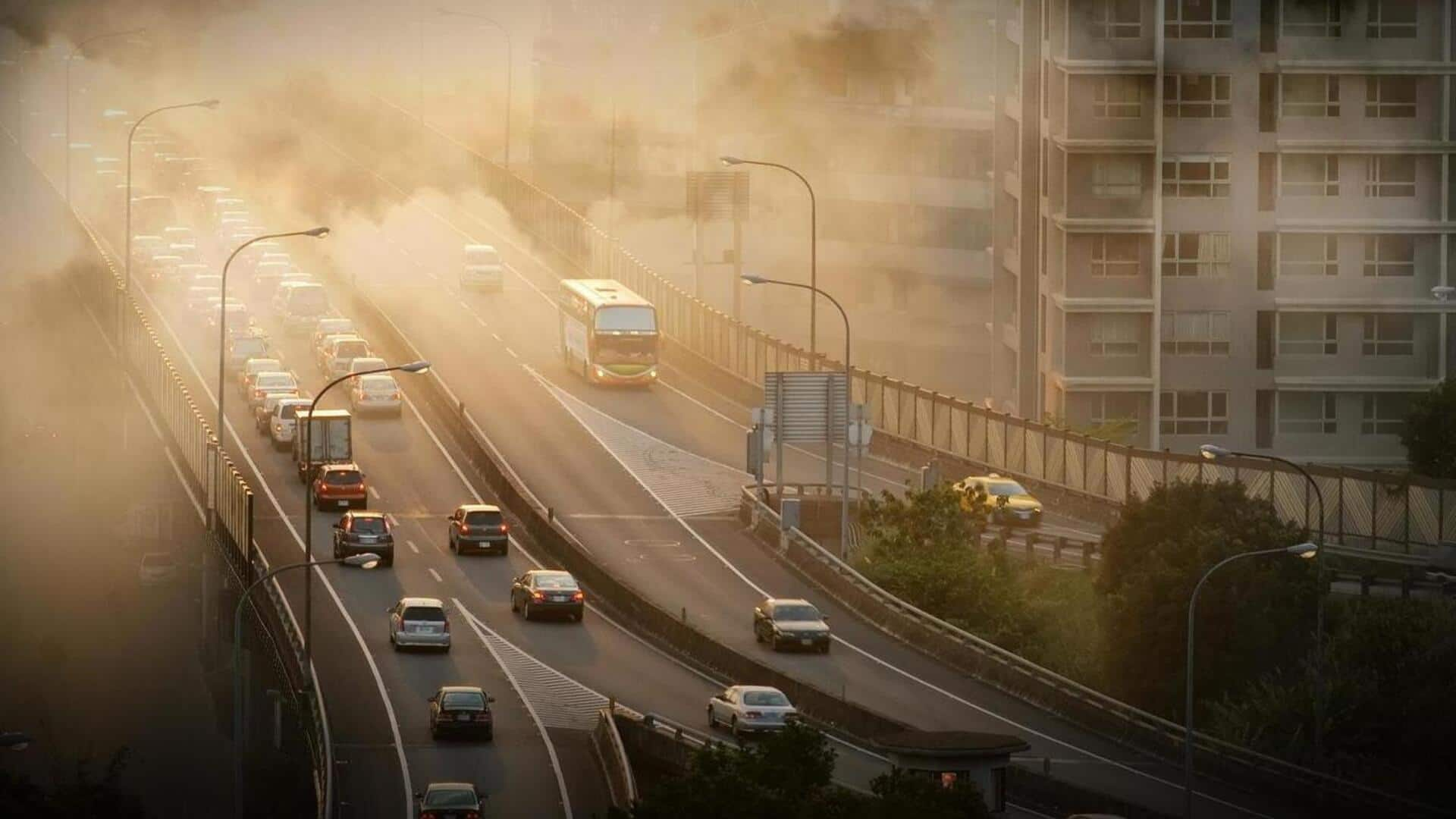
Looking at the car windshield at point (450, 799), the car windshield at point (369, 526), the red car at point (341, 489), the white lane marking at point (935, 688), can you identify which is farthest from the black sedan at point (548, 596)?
the car windshield at point (450, 799)

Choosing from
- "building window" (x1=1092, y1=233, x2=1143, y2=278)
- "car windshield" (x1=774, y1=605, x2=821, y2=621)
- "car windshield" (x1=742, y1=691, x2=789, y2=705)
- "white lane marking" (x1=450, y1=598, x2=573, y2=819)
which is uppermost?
"building window" (x1=1092, y1=233, x2=1143, y2=278)

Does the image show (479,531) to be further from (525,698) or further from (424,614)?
(525,698)

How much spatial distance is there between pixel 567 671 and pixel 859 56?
8963 centimetres

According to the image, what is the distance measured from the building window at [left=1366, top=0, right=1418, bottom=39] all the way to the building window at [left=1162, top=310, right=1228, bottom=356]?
1192 centimetres

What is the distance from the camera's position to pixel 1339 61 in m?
112

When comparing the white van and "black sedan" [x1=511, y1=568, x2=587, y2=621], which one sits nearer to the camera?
"black sedan" [x1=511, y1=568, x2=587, y2=621]

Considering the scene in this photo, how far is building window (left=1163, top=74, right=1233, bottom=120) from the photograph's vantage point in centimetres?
11231

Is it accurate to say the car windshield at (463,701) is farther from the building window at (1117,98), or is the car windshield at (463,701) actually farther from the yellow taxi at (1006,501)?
the building window at (1117,98)

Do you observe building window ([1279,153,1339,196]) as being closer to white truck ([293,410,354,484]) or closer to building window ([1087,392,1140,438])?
building window ([1087,392,1140,438])

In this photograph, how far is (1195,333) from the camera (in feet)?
374

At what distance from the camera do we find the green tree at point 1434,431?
338 feet

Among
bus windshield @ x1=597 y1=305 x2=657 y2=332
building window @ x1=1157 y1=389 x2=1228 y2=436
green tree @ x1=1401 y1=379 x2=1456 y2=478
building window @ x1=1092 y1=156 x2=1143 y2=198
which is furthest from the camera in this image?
building window @ x1=1157 y1=389 x2=1228 y2=436

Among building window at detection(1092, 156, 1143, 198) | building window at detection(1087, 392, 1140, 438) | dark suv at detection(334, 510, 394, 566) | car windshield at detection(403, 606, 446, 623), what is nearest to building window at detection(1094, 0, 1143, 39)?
building window at detection(1092, 156, 1143, 198)

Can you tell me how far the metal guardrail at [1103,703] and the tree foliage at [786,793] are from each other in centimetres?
1662
